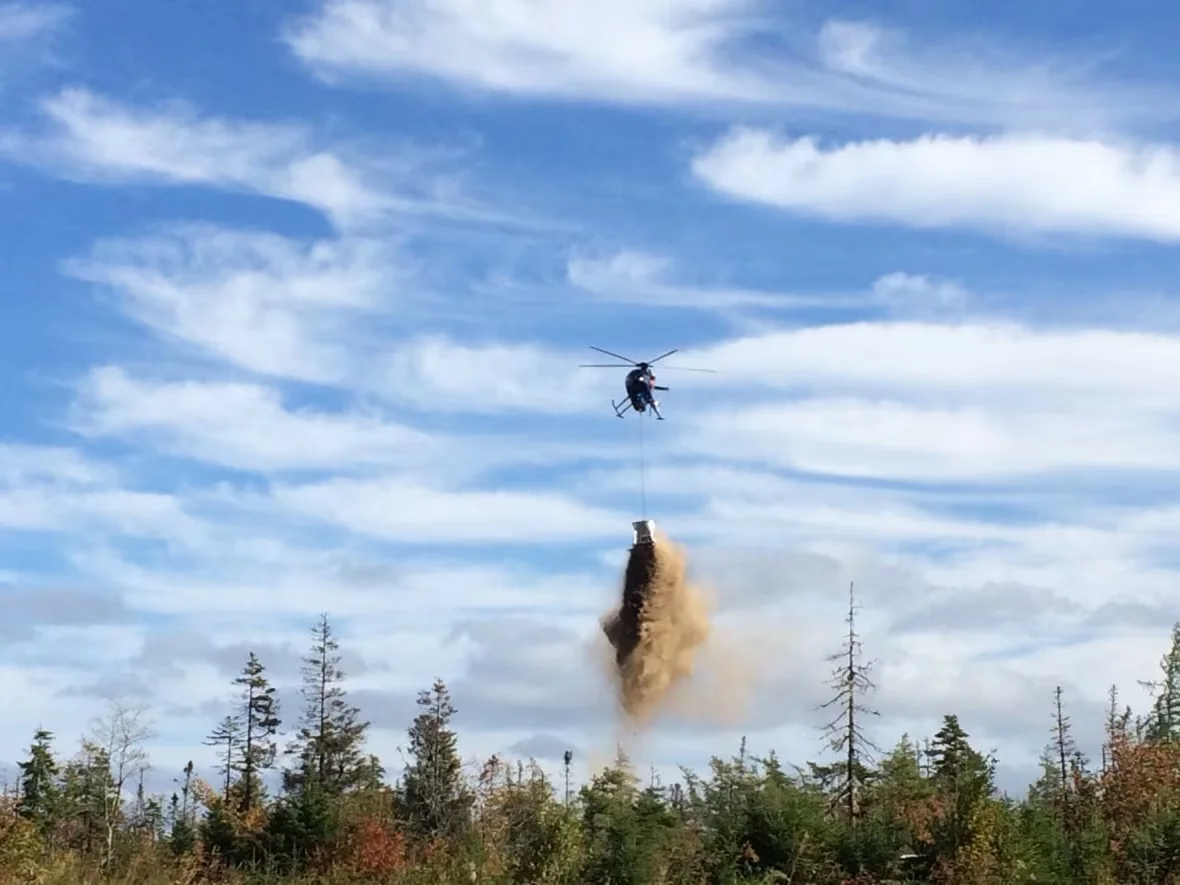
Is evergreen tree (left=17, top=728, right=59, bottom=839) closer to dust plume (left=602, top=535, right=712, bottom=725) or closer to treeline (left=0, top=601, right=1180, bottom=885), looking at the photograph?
treeline (left=0, top=601, right=1180, bottom=885)

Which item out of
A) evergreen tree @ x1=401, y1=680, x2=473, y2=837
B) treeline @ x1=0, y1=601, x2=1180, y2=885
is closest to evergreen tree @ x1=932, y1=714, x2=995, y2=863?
treeline @ x1=0, y1=601, x2=1180, y2=885

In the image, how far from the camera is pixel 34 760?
103 metres

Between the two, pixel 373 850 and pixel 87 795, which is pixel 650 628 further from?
pixel 87 795

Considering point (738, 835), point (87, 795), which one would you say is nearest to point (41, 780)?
point (87, 795)

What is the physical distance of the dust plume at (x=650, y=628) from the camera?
184 ft

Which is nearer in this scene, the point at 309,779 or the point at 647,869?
the point at 647,869

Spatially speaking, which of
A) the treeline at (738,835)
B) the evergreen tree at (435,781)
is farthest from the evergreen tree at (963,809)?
the evergreen tree at (435,781)

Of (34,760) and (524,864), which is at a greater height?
(34,760)

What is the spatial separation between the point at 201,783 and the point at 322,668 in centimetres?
2035

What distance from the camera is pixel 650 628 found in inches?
2227

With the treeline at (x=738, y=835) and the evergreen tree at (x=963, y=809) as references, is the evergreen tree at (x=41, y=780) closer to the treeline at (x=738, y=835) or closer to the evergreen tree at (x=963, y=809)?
the treeline at (x=738, y=835)

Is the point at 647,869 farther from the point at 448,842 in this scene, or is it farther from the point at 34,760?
the point at 34,760

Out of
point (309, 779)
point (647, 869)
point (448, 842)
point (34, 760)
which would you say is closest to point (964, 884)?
point (647, 869)

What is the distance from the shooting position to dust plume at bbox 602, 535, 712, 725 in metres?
56.0
